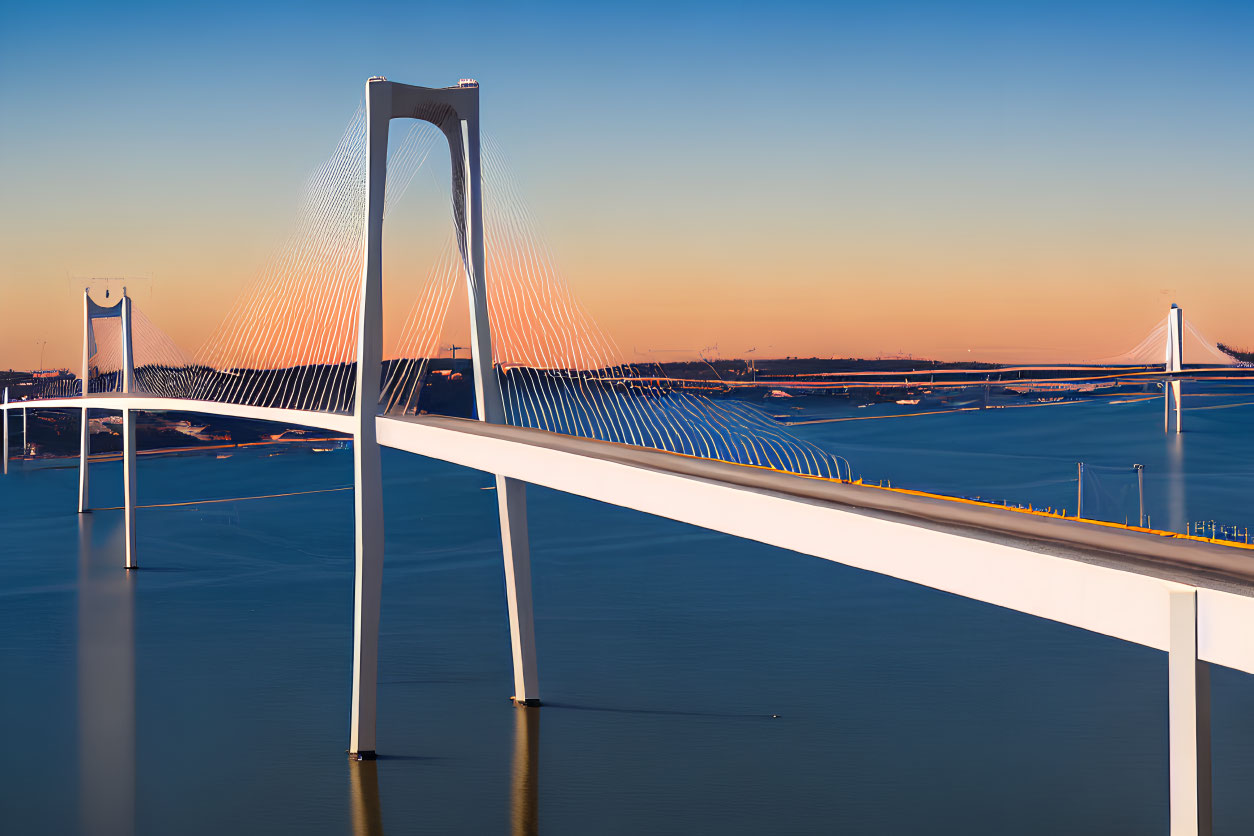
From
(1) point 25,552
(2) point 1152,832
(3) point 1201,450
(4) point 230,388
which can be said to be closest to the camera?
(2) point 1152,832

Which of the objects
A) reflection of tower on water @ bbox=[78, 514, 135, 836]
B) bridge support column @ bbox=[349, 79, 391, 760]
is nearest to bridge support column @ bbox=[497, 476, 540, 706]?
bridge support column @ bbox=[349, 79, 391, 760]

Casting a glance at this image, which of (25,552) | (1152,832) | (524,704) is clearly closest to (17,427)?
(25,552)

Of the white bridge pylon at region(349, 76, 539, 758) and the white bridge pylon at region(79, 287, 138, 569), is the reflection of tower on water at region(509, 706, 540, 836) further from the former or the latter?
the white bridge pylon at region(79, 287, 138, 569)

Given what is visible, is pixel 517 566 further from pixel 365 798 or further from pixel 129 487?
pixel 129 487

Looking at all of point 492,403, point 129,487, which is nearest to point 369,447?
point 492,403

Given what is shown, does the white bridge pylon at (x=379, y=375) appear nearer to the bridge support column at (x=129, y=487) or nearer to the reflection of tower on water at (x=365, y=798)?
the reflection of tower on water at (x=365, y=798)

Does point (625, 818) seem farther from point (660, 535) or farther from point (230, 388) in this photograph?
point (660, 535)

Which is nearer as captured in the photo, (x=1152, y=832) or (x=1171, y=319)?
(x=1152, y=832)
